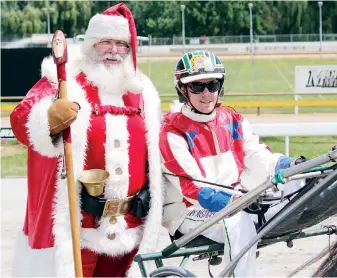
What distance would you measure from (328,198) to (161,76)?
26261 mm

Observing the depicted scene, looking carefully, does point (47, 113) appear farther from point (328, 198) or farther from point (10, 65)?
point (10, 65)

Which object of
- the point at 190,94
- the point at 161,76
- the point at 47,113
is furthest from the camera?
the point at 161,76

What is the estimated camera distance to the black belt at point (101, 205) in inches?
140

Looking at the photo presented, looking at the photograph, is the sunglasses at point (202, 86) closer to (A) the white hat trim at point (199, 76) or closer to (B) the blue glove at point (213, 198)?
(A) the white hat trim at point (199, 76)

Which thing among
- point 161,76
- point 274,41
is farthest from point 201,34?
point 161,76

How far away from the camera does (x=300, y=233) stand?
11.6 feet

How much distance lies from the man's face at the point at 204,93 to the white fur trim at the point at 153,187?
0.21 m

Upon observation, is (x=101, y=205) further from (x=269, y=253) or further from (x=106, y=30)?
(x=269, y=253)

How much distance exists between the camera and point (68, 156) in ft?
11.1

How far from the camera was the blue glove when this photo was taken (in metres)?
3.37

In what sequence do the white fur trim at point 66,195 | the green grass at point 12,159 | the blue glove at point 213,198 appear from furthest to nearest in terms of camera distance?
1. the green grass at point 12,159
2. the white fur trim at point 66,195
3. the blue glove at point 213,198

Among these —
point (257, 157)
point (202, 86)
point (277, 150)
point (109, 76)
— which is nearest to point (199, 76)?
point (202, 86)

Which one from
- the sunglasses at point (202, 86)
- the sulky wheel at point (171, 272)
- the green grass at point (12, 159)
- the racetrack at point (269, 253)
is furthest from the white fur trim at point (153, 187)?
the green grass at point (12, 159)

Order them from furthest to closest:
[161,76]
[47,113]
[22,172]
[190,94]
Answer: [161,76] < [22,172] < [190,94] < [47,113]
